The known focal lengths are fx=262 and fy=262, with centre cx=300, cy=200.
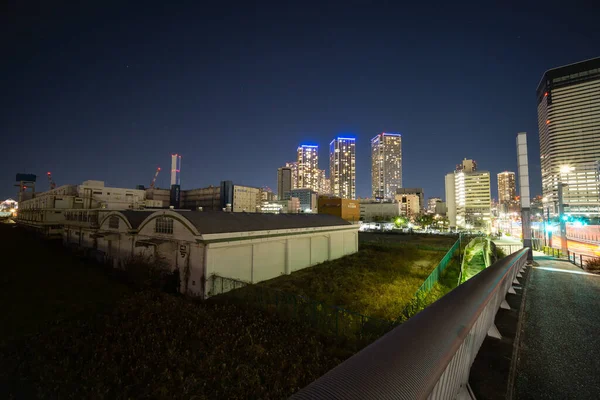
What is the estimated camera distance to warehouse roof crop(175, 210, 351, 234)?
55.4 ft

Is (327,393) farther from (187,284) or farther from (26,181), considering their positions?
(26,181)

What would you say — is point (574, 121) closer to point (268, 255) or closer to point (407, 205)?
point (407, 205)

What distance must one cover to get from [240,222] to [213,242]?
384 cm

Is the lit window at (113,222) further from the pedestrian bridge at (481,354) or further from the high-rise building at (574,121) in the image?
the high-rise building at (574,121)

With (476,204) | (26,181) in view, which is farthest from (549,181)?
(26,181)

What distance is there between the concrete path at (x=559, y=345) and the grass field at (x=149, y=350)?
4.78 m

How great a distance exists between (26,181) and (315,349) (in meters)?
164

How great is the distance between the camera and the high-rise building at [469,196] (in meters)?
149

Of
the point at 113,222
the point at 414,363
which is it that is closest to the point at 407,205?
the point at 113,222

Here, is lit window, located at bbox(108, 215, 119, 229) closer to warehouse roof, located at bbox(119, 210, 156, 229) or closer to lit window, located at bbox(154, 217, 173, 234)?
warehouse roof, located at bbox(119, 210, 156, 229)

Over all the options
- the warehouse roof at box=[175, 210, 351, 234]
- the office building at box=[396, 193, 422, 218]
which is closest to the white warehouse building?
the warehouse roof at box=[175, 210, 351, 234]

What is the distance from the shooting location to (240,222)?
19.7 m

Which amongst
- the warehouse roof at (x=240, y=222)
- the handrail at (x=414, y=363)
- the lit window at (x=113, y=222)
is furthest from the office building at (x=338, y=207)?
the handrail at (x=414, y=363)

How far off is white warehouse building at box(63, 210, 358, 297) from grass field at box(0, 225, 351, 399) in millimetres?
2940
